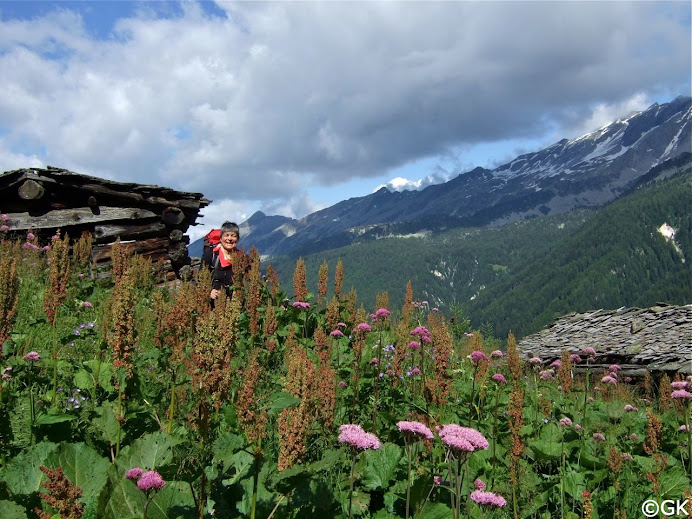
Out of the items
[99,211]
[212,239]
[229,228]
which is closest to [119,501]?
[229,228]

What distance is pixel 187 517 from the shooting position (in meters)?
2.25

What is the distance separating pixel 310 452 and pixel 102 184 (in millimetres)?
13256

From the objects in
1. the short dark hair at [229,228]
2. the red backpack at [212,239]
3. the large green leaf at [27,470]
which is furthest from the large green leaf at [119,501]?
the red backpack at [212,239]

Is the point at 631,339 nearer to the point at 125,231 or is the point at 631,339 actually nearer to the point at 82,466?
the point at 125,231

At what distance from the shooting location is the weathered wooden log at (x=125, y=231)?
46.2 feet

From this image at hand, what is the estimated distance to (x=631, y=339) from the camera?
52.7 feet

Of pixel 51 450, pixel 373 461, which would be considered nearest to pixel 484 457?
pixel 373 461

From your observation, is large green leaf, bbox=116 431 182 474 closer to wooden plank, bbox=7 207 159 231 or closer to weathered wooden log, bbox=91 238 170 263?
weathered wooden log, bbox=91 238 170 263

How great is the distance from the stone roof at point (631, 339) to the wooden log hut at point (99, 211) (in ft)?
41.6

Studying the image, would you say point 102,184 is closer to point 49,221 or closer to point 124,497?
point 49,221

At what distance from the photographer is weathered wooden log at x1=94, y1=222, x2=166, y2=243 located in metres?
14.1

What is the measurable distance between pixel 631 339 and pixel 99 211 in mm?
18174

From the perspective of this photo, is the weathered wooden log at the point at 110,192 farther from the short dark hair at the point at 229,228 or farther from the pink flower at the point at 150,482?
the pink flower at the point at 150,482

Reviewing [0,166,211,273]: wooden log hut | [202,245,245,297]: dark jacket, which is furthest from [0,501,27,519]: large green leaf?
[0,166,211,273]: wooden log hut
